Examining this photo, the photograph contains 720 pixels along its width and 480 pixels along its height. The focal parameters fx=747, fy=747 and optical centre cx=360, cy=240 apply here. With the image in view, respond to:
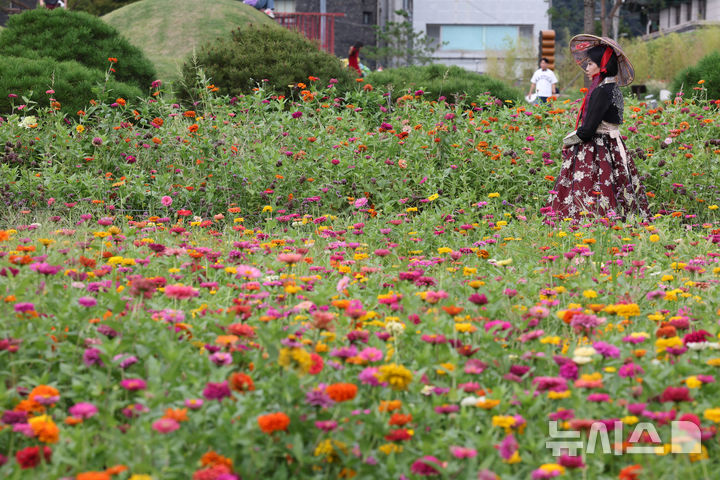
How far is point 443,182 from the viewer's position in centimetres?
715

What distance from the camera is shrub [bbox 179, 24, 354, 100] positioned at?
1055cm

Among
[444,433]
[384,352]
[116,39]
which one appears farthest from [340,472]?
[116,39]

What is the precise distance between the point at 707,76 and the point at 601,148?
627cm

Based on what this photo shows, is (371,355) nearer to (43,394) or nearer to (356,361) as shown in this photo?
(356,361)

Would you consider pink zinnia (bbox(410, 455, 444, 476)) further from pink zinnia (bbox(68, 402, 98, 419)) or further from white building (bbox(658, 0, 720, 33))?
white building (bbox(658, 0, 720, 33))

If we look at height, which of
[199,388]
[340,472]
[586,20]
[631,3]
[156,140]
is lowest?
[340,472]

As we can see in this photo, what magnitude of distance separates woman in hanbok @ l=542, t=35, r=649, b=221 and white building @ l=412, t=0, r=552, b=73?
35868 millimetres

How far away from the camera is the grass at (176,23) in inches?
575

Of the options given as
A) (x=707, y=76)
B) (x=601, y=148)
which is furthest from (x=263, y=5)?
(x=601, y=148)

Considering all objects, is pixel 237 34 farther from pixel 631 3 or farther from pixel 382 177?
pixel 631 3

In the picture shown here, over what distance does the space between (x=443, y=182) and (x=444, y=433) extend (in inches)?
202

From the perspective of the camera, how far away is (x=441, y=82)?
1165cm

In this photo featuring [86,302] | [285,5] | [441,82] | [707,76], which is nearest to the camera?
[86,302]

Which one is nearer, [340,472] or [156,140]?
[340,472]
